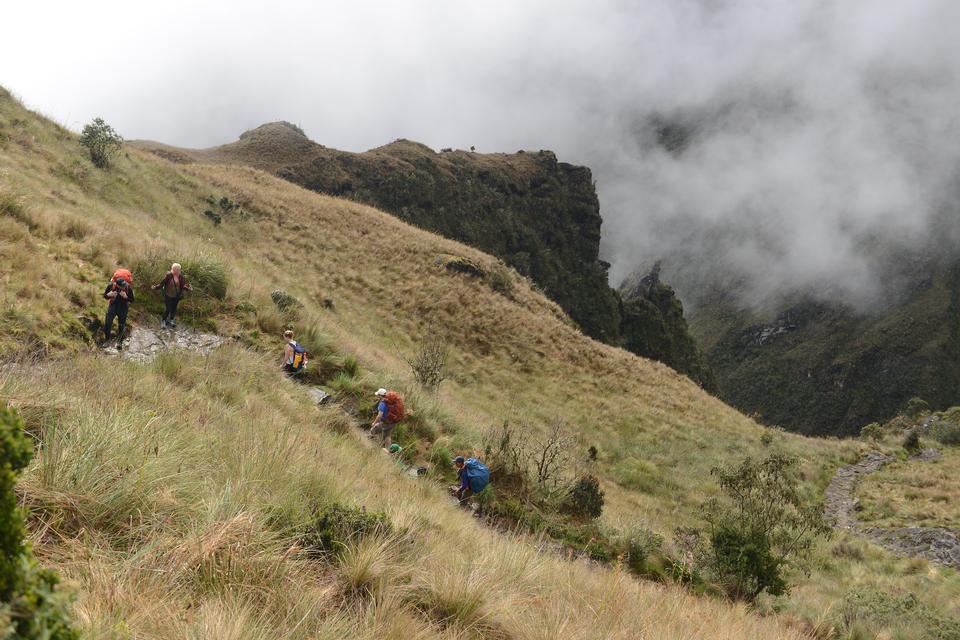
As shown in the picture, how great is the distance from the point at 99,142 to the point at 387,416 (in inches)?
822

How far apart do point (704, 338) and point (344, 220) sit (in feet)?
621

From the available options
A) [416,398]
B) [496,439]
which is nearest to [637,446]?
[496,439]

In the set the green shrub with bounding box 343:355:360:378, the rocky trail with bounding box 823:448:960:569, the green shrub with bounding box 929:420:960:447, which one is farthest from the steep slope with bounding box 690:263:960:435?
the green shrub with bounding box 343:355:360:378

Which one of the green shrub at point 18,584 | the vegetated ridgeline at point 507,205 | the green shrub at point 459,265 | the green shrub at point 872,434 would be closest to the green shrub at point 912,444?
the green shrub at point 872,434

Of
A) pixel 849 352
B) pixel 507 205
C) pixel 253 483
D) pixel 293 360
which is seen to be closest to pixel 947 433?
pixel 293 360

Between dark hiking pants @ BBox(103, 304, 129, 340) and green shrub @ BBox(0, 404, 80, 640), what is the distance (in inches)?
330

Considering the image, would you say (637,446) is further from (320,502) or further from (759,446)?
(320,502)

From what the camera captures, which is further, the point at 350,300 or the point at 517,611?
the point at 350,300

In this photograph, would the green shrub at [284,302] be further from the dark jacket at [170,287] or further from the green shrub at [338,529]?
the green shrub at [338,529]

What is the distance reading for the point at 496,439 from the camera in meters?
11.5

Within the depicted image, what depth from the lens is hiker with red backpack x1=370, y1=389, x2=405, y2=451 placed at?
9422mm

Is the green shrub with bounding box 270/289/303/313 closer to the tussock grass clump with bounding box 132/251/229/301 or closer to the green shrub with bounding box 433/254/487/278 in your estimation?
the tussock grass clump with bounding box 132/251/229/301

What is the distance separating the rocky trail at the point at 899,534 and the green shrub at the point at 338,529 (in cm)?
1396

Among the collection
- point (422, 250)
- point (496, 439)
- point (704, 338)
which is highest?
point (704, 338)
